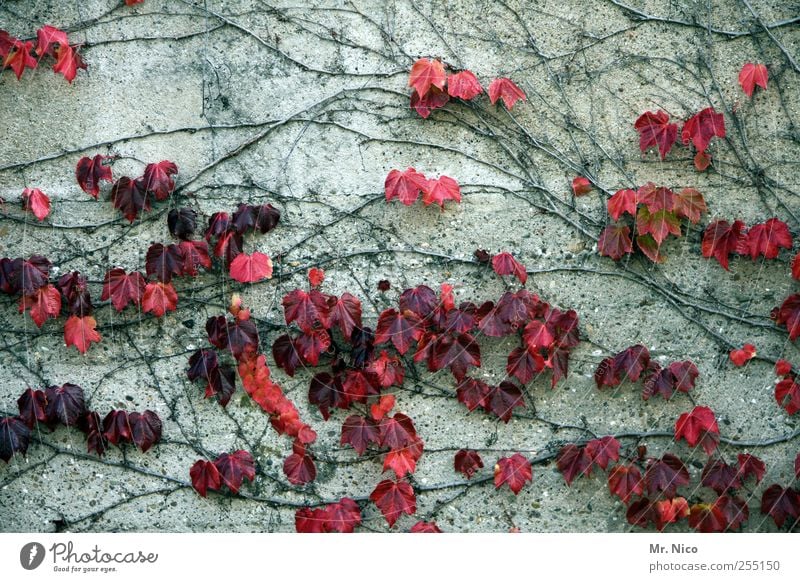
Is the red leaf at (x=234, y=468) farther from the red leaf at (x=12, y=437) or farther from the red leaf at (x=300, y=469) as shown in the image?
the red leaf at (x=12, y=437)

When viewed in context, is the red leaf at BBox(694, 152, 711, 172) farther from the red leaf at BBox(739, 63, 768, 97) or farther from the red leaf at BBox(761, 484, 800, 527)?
the red leaf at BBox(761, 484, 800, 527)

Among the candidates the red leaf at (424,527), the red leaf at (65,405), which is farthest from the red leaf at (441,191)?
the red leaf at (65,405)

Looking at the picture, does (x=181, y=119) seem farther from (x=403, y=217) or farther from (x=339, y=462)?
(x=339, y=462)

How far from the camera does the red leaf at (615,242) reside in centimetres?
366

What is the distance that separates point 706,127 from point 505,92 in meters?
0.89

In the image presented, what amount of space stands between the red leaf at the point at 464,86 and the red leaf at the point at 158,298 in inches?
60.4

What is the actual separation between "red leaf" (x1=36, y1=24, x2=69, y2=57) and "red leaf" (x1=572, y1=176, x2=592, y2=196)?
237 cm

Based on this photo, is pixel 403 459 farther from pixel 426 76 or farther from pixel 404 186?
pixel 426 76

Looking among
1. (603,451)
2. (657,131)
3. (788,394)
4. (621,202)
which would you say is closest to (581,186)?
(621,202)

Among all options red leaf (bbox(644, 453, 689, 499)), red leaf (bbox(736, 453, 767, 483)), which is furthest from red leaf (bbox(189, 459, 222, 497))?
red leaf (bbox(736, 453, 767, 483))

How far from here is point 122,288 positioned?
3.70 m

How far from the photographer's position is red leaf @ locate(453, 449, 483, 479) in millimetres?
3656

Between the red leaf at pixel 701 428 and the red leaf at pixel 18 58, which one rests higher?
the red leaf at pixel 18 58
